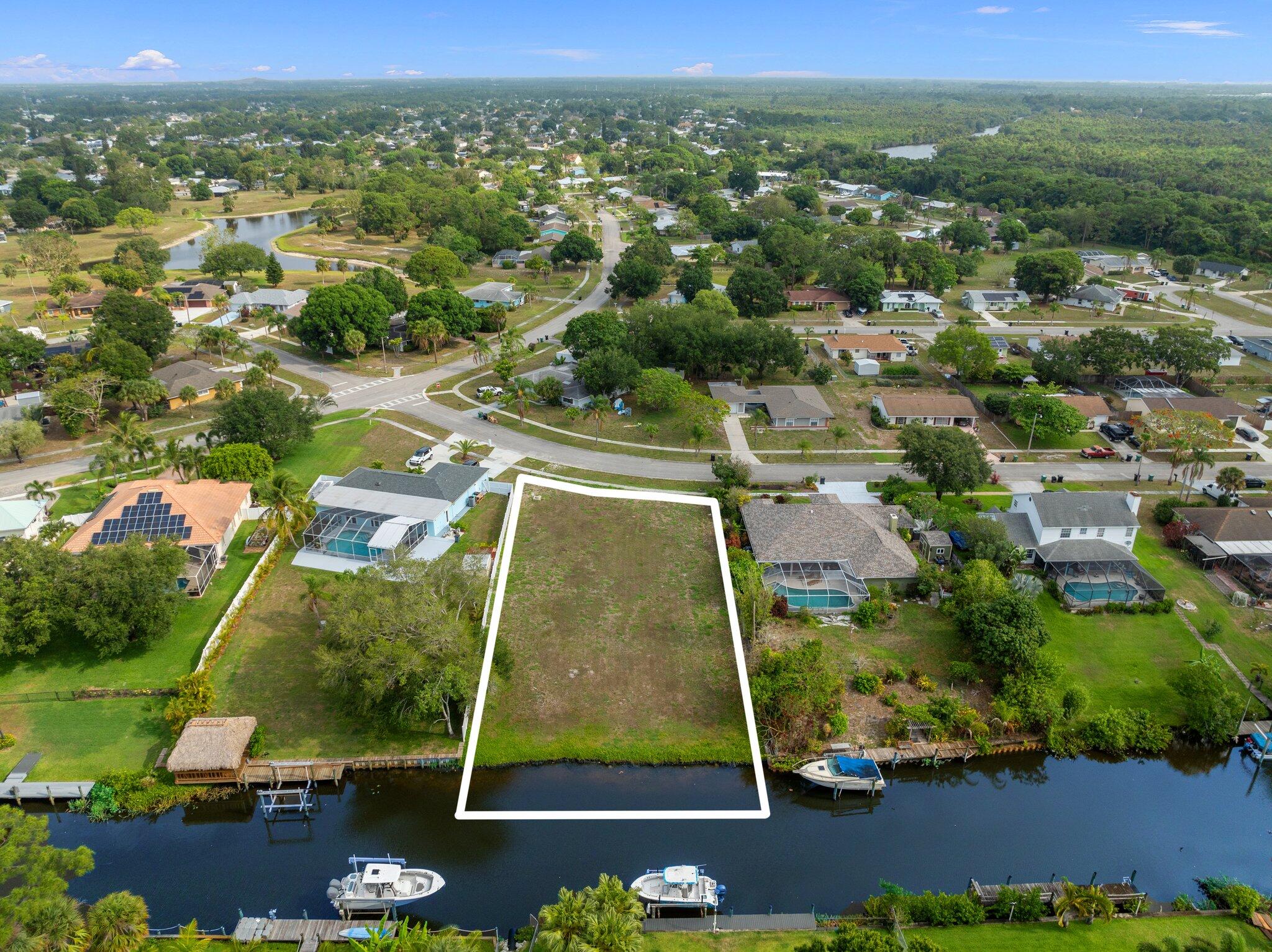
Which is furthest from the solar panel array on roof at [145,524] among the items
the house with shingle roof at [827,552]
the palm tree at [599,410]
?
→ the house with shingle roof at [827,552]

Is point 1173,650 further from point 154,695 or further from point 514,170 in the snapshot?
point 514,170

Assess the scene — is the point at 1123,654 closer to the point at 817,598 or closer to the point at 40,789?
the point at 817,598

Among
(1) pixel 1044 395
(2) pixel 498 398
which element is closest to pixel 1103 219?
(1) pixel 1044 395

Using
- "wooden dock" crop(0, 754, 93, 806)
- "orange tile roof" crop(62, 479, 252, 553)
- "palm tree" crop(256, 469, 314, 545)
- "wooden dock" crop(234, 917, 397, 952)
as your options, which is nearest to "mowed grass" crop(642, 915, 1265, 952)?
"wooden dock" crop(234, 917, 397, 952)

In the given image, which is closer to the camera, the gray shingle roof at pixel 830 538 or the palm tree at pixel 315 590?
the palm tree at pixel 315 590

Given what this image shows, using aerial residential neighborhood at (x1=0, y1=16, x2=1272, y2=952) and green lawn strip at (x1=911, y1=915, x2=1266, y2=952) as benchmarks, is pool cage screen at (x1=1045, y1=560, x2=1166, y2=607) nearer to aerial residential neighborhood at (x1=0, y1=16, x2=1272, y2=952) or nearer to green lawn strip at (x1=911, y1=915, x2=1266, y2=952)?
aerial residential neighborhood at (x1=0, y1=16, x2=1272, y2=952)

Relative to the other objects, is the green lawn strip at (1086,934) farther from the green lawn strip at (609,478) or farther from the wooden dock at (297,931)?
the green lawn strip at (609,478)

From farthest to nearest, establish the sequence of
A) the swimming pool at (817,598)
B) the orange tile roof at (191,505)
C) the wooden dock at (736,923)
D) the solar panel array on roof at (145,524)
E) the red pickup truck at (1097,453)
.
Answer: the red pickup truck at (1097,453), the orange tile roof at (191,505), the solar panel array on roof at (145,524), the swimming pool at (817,598), the wooden dock at (736,923)
